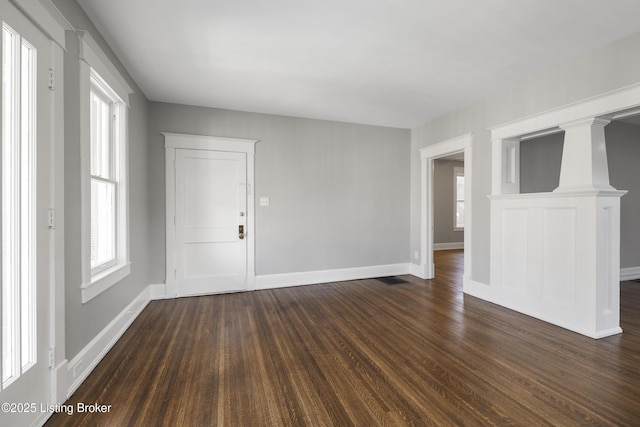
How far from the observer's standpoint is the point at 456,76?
324 centimetres

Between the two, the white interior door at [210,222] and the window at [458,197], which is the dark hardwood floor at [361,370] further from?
the window at [458,197]

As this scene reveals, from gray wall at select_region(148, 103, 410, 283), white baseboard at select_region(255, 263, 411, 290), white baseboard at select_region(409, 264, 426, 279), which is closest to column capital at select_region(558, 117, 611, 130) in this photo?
gray wall at select_region(148, 103, 410, 283)

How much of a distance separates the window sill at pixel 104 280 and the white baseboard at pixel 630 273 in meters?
7.18

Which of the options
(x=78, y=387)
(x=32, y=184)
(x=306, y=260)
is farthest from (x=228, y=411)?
(x=306, y=260)

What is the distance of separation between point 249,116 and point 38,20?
2.83 metres

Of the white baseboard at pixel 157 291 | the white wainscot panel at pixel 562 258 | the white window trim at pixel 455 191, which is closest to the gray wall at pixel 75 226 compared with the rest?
the white baseboard at pixel 157 291

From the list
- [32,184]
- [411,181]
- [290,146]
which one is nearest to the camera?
[32,184]

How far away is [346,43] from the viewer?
8.55 feet

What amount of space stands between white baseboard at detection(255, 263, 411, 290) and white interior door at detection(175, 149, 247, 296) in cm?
36

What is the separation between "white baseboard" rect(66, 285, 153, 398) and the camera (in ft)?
6.41

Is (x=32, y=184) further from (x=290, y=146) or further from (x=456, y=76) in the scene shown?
(x=456, y=76)

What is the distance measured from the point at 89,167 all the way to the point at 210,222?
80.4 inches

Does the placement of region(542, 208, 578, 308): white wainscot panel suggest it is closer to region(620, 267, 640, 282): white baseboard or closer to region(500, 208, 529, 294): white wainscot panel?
region(500, 208, 529, 294): white wainscot panel

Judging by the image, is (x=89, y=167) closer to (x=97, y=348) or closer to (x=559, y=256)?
(x=97, y=348)
